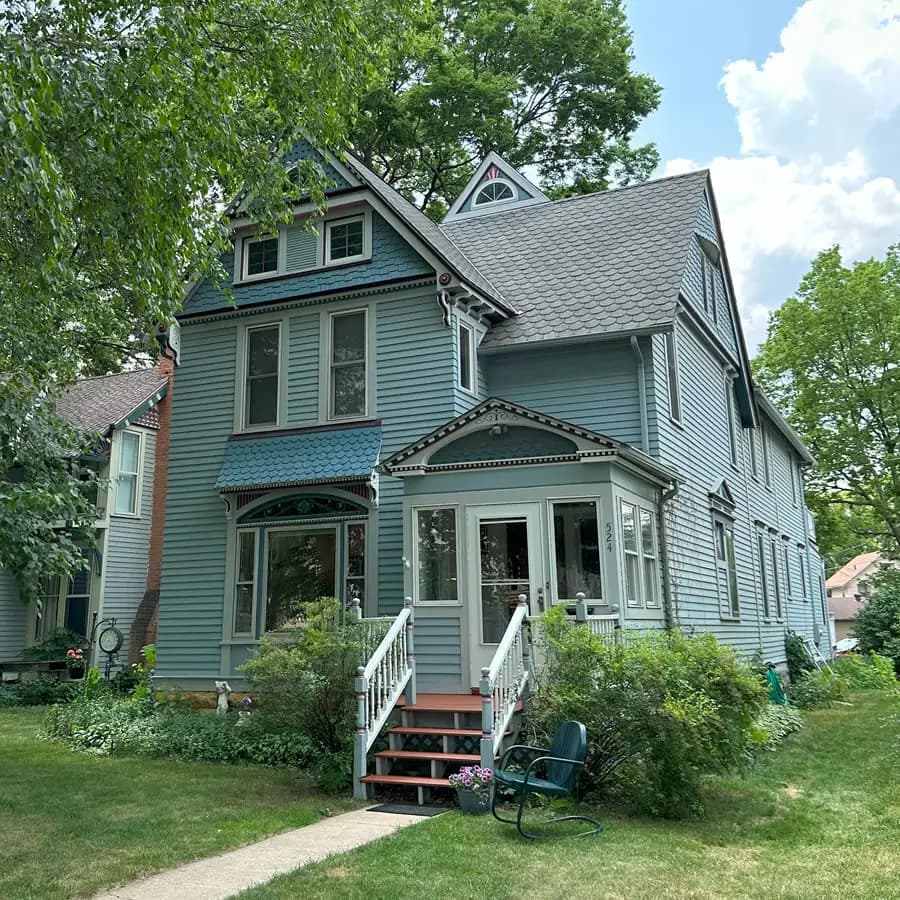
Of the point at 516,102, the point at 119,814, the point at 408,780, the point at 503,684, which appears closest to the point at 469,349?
the point at 503,684

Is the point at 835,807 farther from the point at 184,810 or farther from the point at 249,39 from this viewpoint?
the point at 249,39

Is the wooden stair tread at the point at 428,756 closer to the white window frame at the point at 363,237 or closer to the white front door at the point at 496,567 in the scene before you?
the white front door at the point at 496,567

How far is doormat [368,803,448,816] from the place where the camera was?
802cm

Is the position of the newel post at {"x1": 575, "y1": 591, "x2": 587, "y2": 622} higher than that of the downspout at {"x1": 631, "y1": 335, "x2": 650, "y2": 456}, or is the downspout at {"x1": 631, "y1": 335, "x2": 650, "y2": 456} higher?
the downspout at {"x1": 631, "y1": 335, "x2": 650, "y2": 456}

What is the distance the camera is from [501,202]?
18391mm

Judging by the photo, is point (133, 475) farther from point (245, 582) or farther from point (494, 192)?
point (494, 192)

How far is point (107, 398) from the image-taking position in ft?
75.9

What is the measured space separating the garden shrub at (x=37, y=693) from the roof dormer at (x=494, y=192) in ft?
42.6

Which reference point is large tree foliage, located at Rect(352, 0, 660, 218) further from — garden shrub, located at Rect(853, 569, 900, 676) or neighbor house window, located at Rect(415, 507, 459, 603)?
neighbor house window, located at Rect(415, 507, 459, 603)

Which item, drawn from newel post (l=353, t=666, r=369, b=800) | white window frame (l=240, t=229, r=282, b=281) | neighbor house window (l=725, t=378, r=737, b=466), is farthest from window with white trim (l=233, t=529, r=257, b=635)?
neighbor house window (l=725, t=378, r=737, b=466)

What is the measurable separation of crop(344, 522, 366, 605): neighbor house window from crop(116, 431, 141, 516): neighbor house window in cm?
1070

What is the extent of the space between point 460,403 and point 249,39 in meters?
5.61

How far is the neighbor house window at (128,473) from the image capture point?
21453 millimetres

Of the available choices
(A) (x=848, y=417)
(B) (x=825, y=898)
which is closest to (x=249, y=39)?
(B) (x=825, y=898)
